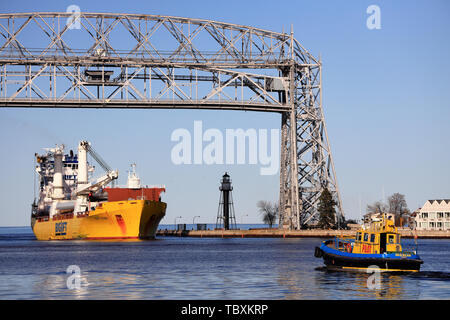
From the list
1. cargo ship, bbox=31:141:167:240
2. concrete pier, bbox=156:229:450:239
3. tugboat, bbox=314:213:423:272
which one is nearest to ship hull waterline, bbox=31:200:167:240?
cargo ship, bbox=31:141:167:240

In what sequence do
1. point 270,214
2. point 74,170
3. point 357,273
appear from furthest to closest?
point 270,214 → point 74,170 → point 357,273

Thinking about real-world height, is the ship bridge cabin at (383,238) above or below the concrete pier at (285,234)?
above

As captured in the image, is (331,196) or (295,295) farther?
(331,196)

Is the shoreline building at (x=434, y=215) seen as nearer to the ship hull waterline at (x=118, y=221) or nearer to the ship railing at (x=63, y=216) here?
the ship hull waterline at (x=118, y=221)

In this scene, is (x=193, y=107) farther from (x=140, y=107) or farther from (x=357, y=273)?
(x=357, y=273)

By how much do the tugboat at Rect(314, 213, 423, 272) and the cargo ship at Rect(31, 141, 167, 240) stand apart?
47277 mm

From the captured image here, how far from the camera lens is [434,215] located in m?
127

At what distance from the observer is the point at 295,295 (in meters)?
34.2

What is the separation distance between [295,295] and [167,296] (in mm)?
5463

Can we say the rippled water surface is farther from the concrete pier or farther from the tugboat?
the concrete pier

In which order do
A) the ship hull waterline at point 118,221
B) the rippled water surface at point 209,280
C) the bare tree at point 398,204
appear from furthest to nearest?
1. the bare tree at point 398,204
2. the ship hull waterline at point 118,221
3. the rippled water surface at point 209,280

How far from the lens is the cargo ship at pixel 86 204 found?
90.8 meters

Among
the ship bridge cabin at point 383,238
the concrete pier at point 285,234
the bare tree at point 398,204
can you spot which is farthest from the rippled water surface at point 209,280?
the bare tree at point 398,204
